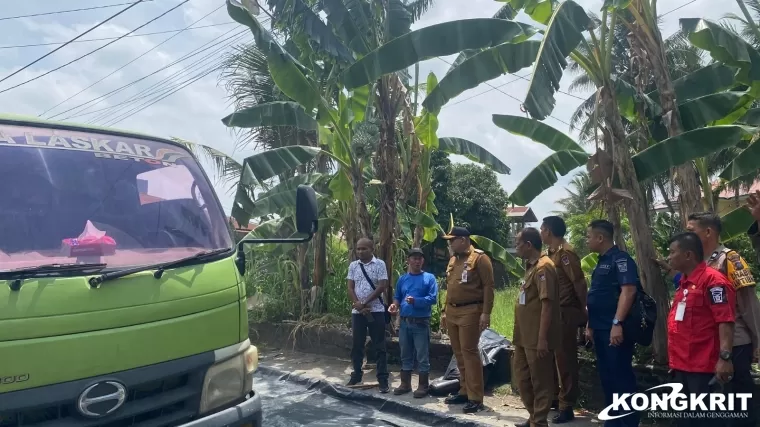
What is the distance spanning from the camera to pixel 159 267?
316 centimetres

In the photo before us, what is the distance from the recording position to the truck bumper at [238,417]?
10.2 feet

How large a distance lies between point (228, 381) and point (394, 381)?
181 inches

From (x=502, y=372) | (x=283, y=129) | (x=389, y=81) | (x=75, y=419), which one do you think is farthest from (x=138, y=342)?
(x=283, y=129)

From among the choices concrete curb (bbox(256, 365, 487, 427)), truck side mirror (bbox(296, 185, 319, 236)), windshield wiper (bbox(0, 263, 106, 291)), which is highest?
truck side mirror (bbox(296, 185, 319, 236))

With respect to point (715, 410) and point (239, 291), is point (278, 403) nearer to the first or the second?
point (239, 291)

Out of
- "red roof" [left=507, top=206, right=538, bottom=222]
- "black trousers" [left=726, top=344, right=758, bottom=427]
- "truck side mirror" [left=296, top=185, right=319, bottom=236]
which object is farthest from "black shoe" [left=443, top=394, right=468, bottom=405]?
"red roof" [left=507, top=206, right=538, bottom=222]

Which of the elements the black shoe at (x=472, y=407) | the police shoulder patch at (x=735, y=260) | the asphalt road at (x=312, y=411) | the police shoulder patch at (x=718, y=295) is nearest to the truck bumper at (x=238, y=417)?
the asphalt road at (x=312, y=411)

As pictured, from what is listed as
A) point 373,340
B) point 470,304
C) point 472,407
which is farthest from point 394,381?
point 470,304

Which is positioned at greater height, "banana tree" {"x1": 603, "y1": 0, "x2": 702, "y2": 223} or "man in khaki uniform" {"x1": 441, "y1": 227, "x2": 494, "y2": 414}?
"banana tree" {"x1": 603, "y1": 0, "x2": 702, "y2": 223}

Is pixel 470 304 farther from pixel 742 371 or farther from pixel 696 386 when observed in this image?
pixel 742 371

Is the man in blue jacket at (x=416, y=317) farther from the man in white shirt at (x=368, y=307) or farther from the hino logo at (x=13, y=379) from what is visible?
the hino logo at (x=13, y=379)

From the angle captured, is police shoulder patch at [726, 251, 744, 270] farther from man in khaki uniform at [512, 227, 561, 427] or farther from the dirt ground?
the dirt ground

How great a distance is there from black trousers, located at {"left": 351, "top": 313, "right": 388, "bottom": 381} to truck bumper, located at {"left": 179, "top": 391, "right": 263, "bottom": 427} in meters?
3.69

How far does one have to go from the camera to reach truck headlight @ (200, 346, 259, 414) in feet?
10.5
